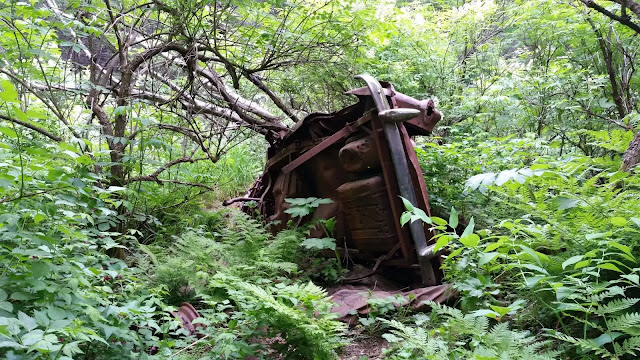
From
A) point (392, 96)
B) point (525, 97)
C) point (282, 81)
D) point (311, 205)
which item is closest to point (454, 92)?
point (525, 97)

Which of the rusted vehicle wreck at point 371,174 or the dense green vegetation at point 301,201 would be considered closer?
the dense green vegetation at point 301,201

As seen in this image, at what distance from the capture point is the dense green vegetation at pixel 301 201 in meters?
1.75

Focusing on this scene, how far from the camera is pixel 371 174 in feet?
11.2

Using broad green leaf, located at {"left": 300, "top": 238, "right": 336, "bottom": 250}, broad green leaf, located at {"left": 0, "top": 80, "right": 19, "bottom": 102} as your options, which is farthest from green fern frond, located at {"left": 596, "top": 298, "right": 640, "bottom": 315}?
broad green leaf, located at {"left": 0, "top": 80, "right": 19, "bottom": 102}

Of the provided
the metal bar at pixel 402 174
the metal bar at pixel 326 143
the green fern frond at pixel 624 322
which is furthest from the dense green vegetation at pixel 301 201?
the metal bar at pixel 326 143

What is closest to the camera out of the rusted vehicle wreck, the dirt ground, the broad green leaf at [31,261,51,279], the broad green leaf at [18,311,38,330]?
the broad green leaf at [18,311,38,330]

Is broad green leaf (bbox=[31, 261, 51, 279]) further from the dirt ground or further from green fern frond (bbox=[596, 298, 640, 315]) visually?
green fern frond (bbox=[596, 298, 640, 315])

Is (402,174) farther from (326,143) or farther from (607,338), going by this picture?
(607,338)

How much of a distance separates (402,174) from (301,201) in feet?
3.28

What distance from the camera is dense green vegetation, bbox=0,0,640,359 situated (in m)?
1.75

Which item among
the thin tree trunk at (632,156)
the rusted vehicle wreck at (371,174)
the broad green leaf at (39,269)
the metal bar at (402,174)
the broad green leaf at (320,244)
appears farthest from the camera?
the broad green leaf at (320,244)

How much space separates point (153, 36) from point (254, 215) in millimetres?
2233

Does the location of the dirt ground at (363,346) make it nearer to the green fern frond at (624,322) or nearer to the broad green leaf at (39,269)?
the green fern frond at (624,322)

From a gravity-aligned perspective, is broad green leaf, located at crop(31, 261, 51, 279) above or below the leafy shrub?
above
